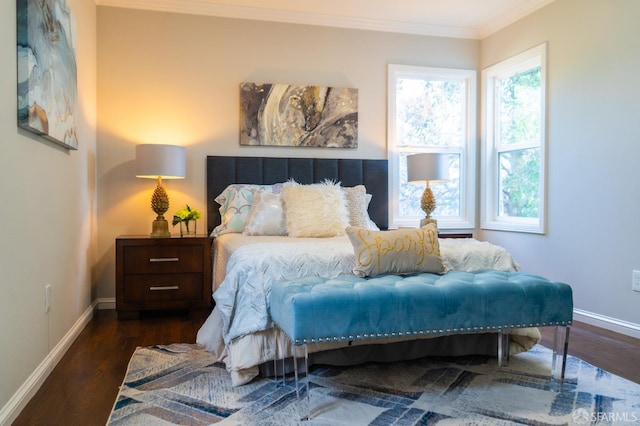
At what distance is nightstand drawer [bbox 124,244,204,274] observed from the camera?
3.56 meters

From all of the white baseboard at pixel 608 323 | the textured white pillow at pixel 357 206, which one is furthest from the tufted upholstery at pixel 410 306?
the textured white pillow at pixel 357 206

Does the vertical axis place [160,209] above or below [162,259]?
above

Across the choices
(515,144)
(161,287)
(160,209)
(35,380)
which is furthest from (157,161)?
(515,144)

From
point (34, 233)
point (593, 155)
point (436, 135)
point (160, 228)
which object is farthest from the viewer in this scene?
point (436, 135)

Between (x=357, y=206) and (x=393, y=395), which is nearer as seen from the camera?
(x=393, y=395)

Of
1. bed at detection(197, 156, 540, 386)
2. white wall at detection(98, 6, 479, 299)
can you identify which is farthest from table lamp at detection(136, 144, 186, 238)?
bed at detection(197, 156, 540, 386)

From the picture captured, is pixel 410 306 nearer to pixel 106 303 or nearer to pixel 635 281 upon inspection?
pixel 635 281

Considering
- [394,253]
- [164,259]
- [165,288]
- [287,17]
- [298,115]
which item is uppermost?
[287,17]

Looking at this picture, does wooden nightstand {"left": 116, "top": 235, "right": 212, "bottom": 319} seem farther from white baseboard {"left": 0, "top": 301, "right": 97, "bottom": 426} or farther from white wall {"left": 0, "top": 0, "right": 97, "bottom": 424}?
white baseboard {"left": 0, "top": 301, "right": 97, "bottom": 426}

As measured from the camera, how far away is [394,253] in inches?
93.9

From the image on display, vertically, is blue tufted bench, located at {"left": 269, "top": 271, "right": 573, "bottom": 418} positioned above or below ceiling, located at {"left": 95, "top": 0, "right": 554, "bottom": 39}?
below

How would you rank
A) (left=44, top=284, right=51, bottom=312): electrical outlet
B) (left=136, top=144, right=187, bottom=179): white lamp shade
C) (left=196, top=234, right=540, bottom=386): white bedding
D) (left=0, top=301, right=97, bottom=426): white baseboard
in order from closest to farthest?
(left=0, top=301, right=97, bottom=426): white baseboard → (left=196, top=234, right=540, bottom=386): white bedding → (left=44, top=284, right=51, bottom=312): electrical outlet → (left=136, top=144, right=187, bottom=179): white lamp shade

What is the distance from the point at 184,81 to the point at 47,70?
1.84 m

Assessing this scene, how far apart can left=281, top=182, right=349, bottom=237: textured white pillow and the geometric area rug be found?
114 cm
